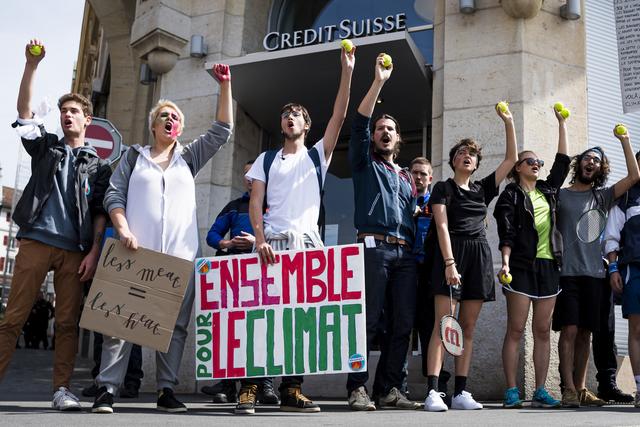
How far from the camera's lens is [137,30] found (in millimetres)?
10344

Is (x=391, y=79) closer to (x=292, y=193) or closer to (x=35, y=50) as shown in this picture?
(x=292, y=193)

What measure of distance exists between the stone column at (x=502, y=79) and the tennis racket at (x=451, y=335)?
2.47 m

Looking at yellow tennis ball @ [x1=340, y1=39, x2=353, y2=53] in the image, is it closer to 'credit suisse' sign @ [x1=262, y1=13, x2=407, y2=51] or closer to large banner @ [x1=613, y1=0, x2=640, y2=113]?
large banner @ [x1=613, y1=0, x2=640, y2=113]

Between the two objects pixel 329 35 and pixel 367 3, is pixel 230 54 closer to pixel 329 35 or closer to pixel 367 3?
pixel 329 35

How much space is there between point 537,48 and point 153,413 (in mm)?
5579

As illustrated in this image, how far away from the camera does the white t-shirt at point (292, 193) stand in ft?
17.1

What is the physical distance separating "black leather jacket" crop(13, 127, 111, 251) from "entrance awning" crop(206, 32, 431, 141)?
13.7ft

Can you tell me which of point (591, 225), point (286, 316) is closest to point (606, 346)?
point (591, 225)

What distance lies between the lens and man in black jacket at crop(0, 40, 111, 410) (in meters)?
4.98

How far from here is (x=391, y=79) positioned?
9.51 meters

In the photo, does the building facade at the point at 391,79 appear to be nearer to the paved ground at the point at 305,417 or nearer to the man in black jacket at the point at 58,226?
the paved ground at the point at 305,417

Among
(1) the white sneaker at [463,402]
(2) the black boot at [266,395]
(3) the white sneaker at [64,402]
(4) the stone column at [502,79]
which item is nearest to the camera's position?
(3) the white sneaker at [64,402]

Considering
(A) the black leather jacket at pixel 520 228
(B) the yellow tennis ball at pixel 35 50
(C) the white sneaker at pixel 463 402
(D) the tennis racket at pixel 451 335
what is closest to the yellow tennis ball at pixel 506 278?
(A) the black leather jacket at pixel 520 228

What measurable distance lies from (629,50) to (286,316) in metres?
3.92
